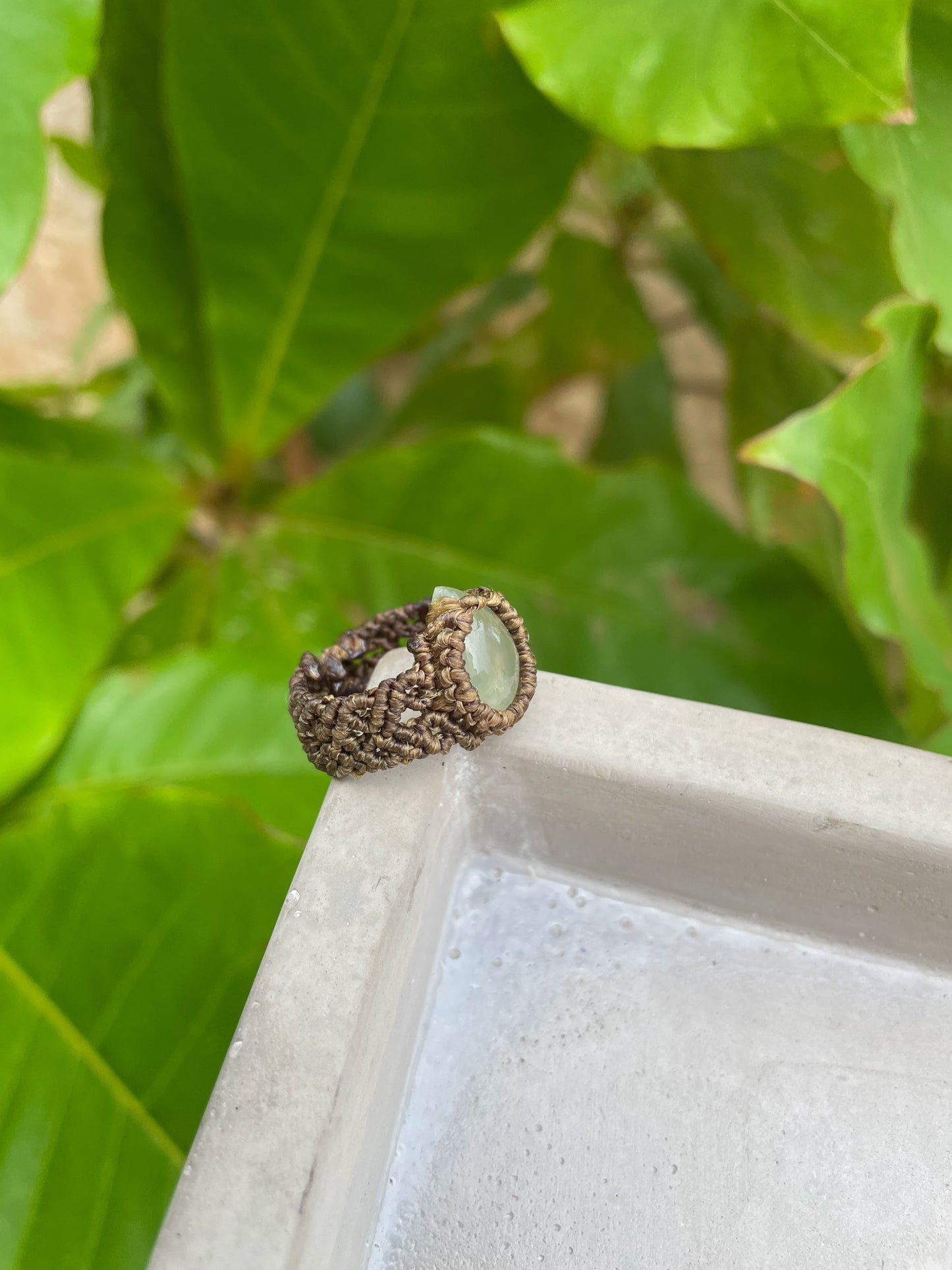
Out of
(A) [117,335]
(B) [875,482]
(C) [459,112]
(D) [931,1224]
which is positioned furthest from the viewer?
(A) [117,335]

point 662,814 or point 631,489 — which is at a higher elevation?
point 662,814

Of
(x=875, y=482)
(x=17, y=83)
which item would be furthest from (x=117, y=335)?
(x=875, y=482)

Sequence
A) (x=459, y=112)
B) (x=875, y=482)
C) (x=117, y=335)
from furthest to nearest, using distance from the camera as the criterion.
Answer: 1. (x=117, y=335)
2. (x=459, y=112)
3. (x=875, y=482)

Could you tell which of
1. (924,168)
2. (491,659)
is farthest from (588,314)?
(491,659)

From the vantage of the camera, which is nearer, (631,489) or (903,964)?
(903,964)

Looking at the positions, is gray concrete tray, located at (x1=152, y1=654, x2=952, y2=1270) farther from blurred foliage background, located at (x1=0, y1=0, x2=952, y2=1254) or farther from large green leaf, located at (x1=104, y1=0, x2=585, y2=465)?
large green leaf, located at (x1=104, y1=0, x2=585, y2=465)

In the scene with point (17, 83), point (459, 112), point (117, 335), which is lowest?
point (117, 335)

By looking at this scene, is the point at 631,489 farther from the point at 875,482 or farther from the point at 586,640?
the point at 875,482
